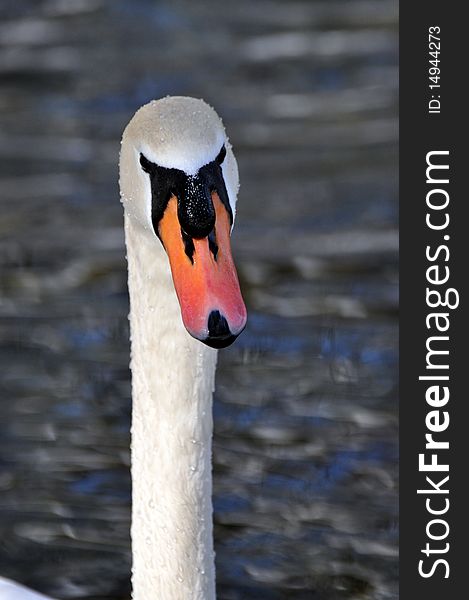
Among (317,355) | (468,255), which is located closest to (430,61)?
(468,255)

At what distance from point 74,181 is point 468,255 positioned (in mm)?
1934

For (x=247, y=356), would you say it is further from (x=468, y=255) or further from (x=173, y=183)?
(x=173, y=183)

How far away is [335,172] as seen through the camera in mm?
5633

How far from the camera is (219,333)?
2.01 meters

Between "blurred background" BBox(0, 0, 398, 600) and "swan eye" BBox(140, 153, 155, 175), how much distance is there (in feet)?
5.85

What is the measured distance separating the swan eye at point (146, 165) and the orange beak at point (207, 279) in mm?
90

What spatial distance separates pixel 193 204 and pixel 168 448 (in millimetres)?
619

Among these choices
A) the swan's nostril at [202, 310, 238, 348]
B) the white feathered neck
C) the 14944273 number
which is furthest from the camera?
the 14944273 number

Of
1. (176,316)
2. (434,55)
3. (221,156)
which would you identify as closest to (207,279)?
(221,156)

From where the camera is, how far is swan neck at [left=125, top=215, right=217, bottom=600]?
246 cm

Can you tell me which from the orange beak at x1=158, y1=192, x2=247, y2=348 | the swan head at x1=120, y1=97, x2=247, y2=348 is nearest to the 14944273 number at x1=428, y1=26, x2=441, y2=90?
the swan head at x1=120, y1=97, x2=247, y2=348

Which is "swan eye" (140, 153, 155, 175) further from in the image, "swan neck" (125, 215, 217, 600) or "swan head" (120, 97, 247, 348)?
"swan neck" (125, 215, 217, 600)

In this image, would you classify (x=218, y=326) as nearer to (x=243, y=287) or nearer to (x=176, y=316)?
(x=176, y=316)

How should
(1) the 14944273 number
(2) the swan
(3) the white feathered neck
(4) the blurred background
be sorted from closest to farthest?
(2) the swan < (3) the white feathered neck < (4) the blurred background < (1) the 14944273 number
